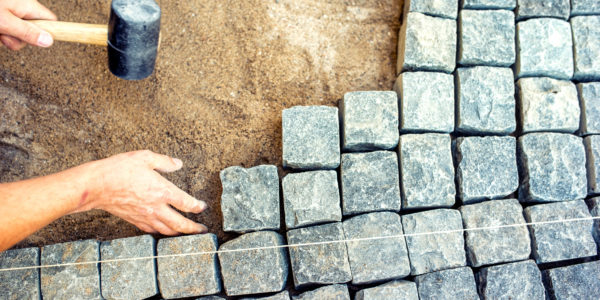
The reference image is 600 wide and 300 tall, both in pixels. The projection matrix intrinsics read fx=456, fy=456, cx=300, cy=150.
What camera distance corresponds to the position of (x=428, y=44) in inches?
114

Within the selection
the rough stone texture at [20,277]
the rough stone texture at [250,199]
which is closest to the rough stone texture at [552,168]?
the rough stone texture at [250,199]

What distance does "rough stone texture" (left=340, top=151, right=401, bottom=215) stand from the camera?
9.02ft

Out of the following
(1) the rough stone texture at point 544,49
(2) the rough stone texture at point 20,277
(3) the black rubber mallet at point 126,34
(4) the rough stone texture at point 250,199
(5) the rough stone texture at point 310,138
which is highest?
(3) the black rubber mallet at point 126,34

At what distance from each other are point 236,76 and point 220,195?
775 millimetres

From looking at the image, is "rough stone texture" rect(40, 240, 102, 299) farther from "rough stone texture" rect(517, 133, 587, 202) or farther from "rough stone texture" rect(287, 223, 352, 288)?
"rough stone texture" rect(517, 133, 587, 202)

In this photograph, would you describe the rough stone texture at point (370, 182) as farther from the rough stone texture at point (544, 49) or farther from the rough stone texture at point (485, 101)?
the rough stone texture at point (544, 49)

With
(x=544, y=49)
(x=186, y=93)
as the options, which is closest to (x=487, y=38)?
(x=544, y=49)

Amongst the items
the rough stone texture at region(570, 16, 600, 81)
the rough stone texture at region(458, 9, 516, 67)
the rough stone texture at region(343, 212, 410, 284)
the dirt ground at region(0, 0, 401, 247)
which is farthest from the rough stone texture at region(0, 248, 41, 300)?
the rough stone texture at region(570, 16, 600, 81)

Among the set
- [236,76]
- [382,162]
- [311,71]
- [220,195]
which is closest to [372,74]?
[311,71]

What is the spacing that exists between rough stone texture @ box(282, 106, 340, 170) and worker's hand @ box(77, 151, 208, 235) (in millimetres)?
652

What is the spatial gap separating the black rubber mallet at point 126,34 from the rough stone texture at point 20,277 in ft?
3.96

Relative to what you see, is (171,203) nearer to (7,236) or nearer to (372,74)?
(7,236)

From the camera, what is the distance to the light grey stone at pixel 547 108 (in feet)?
9.46

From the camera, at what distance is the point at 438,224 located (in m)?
2.76
